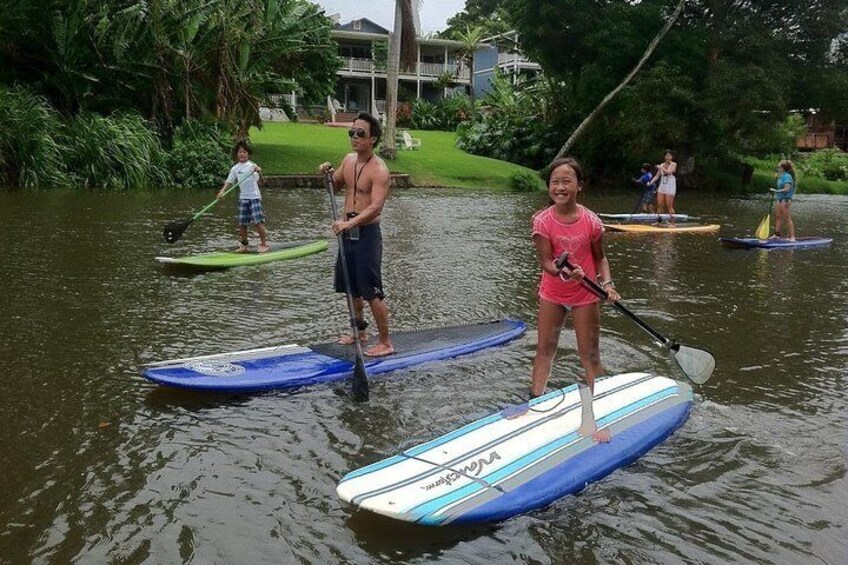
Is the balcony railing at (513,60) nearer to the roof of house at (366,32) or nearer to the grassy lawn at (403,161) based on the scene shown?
the roof of house at (366,32)

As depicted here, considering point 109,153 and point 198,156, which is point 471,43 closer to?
point 198,156

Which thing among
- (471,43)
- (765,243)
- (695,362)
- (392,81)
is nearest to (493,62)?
(471,43)

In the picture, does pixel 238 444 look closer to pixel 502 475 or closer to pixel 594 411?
pixel 502 475

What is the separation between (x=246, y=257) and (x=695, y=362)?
675cm

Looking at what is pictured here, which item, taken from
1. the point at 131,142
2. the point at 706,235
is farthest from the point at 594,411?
the point at 131,142

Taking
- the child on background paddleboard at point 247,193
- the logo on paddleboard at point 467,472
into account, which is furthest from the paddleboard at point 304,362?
the child on background paddleboard at point 247,193

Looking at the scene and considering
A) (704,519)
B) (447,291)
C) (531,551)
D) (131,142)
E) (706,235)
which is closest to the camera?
(531,551)

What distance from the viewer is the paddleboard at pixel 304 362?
16.4 ft

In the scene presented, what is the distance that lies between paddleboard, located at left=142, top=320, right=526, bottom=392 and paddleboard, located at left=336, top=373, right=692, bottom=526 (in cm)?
152

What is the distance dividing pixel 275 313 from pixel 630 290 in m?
4.40

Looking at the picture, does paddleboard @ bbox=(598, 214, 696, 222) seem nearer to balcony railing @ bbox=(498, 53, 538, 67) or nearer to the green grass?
the green grass

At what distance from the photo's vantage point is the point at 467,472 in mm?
3721

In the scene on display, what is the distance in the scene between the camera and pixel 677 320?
7.74m

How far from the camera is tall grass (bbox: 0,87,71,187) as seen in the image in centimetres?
1775
